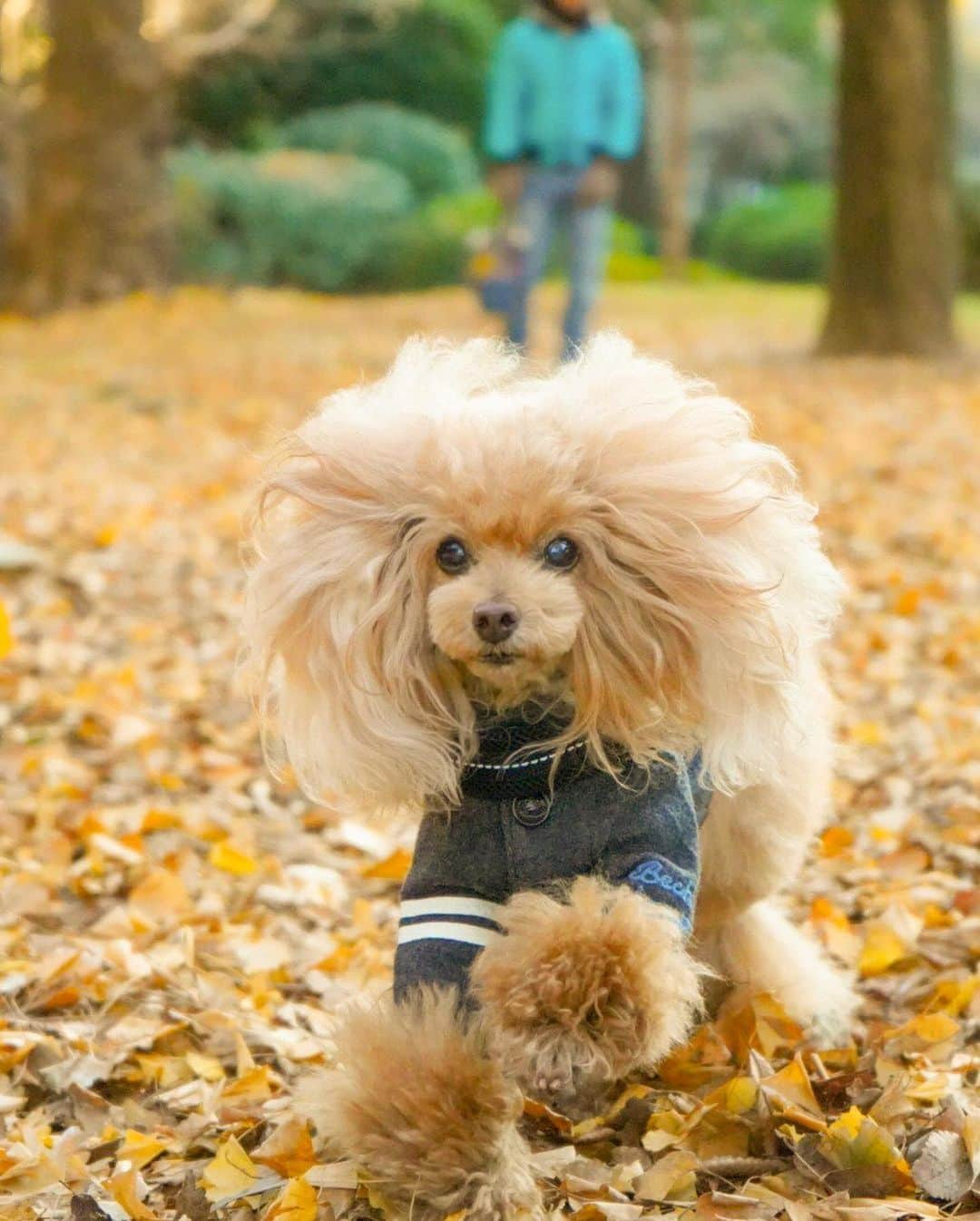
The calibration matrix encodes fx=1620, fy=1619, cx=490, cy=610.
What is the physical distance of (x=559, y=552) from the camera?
220cm

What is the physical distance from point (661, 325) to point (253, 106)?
903 centimetres

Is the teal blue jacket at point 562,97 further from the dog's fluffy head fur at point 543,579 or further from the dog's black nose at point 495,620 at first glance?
the dog's black nose at point 495,620

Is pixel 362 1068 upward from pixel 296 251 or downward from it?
downward

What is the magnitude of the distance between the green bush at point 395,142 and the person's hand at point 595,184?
12566 millimetres

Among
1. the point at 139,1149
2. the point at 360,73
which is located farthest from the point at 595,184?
the point at 360,73

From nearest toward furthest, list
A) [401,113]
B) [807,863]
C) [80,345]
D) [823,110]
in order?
[807,863] → [80,345] → [401,113] → [823,110]

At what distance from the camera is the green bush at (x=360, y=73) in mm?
20500

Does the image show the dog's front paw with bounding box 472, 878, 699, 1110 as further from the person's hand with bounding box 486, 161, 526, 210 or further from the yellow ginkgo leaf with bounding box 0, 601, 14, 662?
the person's hand with bounding box 486, 161, 526, 210

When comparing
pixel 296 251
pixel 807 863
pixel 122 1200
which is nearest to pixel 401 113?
pixel 296 251

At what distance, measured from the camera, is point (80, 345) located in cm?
1219

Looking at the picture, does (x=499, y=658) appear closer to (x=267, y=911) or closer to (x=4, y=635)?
(x=267, y=911)

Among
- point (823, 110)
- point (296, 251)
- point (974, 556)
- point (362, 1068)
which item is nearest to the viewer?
point (362, 1068)

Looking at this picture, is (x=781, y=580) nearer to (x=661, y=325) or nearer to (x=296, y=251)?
(x=661, y=325)

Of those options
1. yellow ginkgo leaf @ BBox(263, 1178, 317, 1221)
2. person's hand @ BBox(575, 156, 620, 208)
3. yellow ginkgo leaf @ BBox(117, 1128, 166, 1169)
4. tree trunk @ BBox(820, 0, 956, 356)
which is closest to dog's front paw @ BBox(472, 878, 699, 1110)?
yellow ginkgo leaf @ BBox(263, 1178, 317, 1221)
